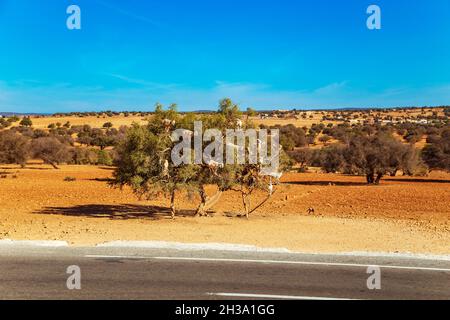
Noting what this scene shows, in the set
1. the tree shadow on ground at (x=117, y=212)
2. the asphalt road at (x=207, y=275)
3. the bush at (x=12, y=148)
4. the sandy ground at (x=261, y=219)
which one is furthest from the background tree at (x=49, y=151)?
the asphalt road at (x=207, y=275)

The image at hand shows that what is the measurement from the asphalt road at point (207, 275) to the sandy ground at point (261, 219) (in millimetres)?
2833

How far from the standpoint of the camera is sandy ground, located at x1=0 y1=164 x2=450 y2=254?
16.4 m

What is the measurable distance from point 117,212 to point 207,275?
53.7 ft

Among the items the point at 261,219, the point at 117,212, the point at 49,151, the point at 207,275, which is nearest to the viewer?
the point at 207,275

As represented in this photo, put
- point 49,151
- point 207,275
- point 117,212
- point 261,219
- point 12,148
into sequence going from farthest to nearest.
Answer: point 49,151
point 12,148
point 117,212
point 261,219
point 207,275

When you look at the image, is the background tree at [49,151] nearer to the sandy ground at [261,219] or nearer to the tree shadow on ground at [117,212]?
the sandy ground at [261,219]

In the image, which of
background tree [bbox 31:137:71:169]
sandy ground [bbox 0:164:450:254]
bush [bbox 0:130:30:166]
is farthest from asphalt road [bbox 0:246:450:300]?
background tree [bbox 31:137:71:169]

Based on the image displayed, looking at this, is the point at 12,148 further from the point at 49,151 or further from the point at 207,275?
the point at 207,275

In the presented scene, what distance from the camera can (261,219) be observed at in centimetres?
2348

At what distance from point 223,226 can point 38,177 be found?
105 ft

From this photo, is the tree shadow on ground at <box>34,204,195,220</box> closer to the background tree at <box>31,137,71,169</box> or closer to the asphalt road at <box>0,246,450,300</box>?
the asphalt road at <box>0,246,450,300</box>

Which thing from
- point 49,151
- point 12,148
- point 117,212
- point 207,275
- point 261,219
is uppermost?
point 12,148

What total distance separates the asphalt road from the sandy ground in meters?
2.83

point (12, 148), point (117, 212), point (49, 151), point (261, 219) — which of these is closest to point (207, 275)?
point (261, 219)
